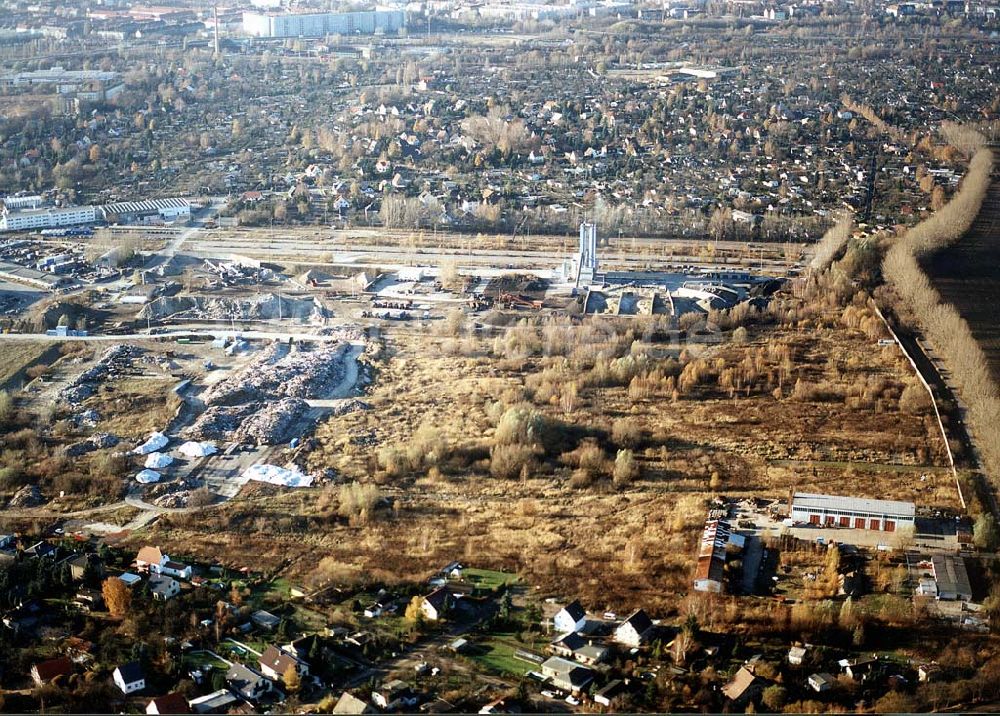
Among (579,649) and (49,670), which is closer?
(49,670)

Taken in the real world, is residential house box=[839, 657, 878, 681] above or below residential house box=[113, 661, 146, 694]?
above

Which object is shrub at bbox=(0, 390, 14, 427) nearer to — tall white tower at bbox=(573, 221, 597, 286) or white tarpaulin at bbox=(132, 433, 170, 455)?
white tarpaulin at bbox=(132, 433, 170, 455)

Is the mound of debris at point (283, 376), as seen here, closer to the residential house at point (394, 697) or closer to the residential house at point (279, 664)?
the residential house at point (279, 664)

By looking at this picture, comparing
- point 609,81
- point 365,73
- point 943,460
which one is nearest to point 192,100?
point 365,73

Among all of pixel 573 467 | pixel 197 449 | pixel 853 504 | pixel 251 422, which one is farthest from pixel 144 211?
pixel 853 504

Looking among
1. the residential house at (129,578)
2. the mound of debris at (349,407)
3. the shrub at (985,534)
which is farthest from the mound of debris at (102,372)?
the shrub at (985,534)

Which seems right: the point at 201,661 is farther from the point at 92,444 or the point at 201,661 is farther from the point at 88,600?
the point at 92,444

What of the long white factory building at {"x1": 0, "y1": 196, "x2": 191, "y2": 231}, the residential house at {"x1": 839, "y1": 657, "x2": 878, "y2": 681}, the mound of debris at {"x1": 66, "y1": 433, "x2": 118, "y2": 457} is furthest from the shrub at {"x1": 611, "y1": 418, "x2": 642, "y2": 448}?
the long white factory building at {"x1": 0, "y1": 196, "x2": 191, "y2": 231}
